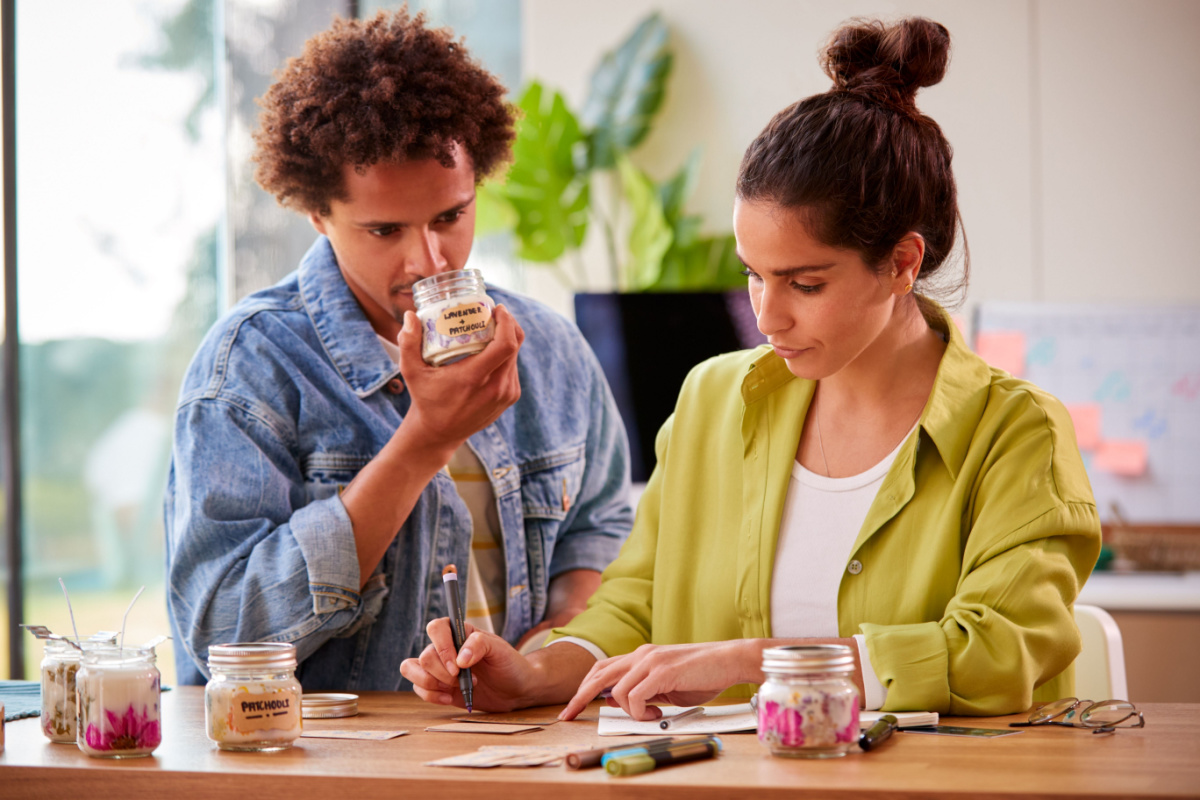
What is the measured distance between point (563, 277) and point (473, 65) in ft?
6.92

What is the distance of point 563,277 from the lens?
392cm

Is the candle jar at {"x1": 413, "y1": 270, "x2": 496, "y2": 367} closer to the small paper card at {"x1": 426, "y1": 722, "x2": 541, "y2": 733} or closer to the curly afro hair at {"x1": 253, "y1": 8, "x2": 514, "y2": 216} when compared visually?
the curly afro hair at {"x1": 253, "y1": 8, "x2": 514, "y2": 216}

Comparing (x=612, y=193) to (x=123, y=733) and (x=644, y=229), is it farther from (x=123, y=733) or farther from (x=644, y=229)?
(x=123, y=733)

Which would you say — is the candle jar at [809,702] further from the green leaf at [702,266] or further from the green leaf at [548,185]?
the green leaf at [548,185]

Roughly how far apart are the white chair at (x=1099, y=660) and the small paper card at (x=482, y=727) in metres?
0.82

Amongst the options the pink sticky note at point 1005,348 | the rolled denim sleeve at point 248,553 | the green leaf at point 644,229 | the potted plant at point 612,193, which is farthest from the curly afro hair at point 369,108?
the pink sticky note at point 1005,348

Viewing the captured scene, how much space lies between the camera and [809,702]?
3.37 feet

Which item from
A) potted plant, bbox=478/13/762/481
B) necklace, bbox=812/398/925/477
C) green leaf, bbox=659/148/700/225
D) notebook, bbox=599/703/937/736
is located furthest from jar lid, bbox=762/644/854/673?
green leaf, bbox=659/148/700/225

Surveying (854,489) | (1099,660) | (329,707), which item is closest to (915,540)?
(854,489)

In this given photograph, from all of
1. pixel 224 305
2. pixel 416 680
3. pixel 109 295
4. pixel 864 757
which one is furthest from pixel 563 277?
pixel 864 757

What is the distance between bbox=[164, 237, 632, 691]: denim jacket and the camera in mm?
1498

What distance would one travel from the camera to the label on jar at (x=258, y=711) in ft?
3.68

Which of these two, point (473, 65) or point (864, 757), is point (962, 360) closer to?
point (864, 757)

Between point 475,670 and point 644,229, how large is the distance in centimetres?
253
